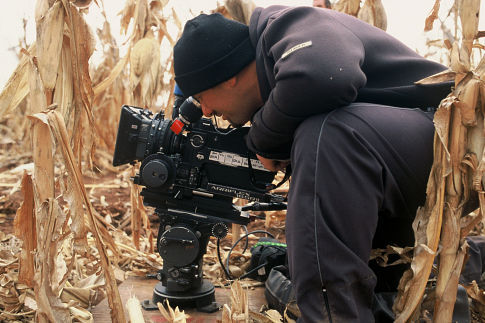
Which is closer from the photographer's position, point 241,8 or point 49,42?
point 49,42

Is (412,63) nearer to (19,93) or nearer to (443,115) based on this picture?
(443,115)

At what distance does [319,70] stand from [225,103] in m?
0.52

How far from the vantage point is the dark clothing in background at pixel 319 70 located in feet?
4.06

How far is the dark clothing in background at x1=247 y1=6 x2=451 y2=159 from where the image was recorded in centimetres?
124

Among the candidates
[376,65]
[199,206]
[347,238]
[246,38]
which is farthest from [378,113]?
[199,206]

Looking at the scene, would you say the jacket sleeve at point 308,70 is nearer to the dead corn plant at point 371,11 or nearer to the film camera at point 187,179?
the film camera at point 187,179

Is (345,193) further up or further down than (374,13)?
further down

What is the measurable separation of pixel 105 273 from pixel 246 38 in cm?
83

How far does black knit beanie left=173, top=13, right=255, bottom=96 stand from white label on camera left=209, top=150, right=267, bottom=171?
0.87 ft

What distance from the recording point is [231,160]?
5.79 feet

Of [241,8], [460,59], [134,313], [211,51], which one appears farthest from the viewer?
[241,8]

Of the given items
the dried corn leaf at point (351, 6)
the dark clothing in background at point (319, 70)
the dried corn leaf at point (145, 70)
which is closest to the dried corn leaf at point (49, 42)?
the dark clothing in background at point (319, 70)

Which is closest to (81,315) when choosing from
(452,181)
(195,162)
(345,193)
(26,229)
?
(26,229)

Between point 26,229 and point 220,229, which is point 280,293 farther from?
point 26,229
